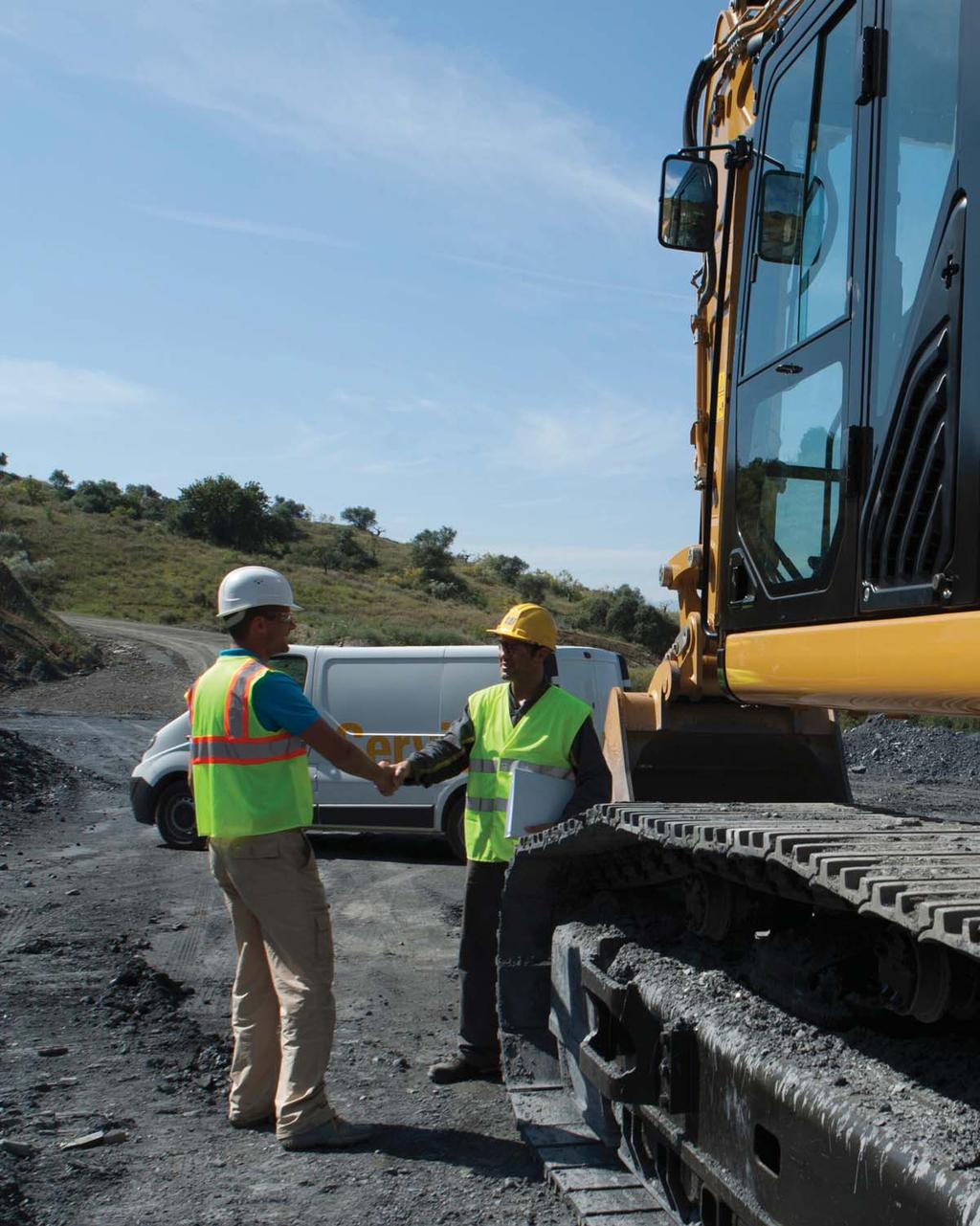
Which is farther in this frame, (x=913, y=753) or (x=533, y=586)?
(x=533, y=586)

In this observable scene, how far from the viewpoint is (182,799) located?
11.8m

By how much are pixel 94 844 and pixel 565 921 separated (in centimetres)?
850

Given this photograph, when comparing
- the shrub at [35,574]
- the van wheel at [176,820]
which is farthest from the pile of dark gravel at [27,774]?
the shrub at [35,574]

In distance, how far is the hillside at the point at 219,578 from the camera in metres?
53.1

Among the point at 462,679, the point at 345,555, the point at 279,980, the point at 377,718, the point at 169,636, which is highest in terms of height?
the point at 345,555

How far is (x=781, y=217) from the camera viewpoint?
374 cm

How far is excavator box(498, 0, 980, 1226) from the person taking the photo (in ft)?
8.18

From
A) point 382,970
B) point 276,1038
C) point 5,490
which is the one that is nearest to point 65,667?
point 382,970

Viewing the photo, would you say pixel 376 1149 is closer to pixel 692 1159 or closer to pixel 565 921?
pixel 565 921

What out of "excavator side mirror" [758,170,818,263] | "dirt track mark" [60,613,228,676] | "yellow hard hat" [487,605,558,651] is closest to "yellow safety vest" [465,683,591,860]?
"yellow hard hat" [487,605,558,651]

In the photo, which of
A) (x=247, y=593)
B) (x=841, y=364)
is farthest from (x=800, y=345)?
(x=247, y=593)

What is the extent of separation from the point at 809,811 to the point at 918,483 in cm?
117

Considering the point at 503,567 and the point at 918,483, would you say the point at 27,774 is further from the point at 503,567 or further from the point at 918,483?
the point at 503,567

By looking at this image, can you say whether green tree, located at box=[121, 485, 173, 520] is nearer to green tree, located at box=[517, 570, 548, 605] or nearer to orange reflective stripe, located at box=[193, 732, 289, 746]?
green tree, located at box=[517, 570, 548, 605]
